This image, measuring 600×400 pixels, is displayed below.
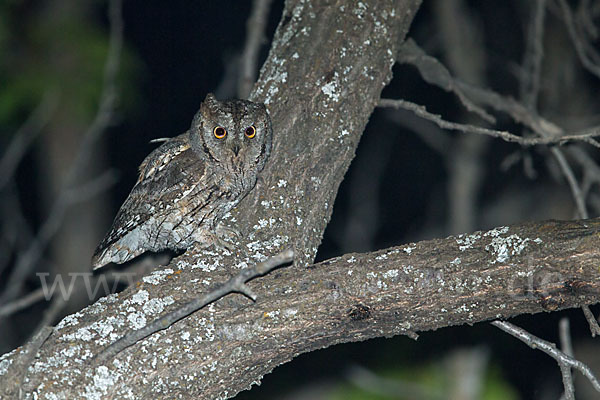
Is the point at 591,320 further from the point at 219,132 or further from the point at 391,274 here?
the point at 219,132

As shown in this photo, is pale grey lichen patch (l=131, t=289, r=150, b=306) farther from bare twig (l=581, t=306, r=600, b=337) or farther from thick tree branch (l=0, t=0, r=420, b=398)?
bare twig (l=581, t=306, r=600, b=337)

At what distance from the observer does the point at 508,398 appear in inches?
172

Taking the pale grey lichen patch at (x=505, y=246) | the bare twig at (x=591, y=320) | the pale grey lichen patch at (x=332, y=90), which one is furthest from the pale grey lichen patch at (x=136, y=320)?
the bare twig at (x=591, y=320)

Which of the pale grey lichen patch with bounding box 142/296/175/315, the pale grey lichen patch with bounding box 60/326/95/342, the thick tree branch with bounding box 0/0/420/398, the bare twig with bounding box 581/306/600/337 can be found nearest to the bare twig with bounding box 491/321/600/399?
the bare twig with bounding box 581/306/600/337

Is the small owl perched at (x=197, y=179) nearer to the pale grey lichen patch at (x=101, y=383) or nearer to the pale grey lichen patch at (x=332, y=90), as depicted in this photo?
the pale grey lichen patch at (x=332, y=90)

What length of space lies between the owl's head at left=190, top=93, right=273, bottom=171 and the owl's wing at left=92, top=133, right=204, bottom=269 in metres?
0.10

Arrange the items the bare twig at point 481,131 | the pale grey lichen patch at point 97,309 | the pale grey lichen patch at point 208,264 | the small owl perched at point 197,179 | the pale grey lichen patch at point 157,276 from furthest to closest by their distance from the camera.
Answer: the small owl perched at point 197,179, the bare twig at point 481,131, the pale grey lichen patch at point 208,264, the pale grey lichen patch at point 157,276, the pale grey lichen patch at point 97,309

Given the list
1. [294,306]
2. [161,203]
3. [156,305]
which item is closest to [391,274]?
[294,306]

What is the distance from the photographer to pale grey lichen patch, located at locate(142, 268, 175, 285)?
83.1 inches

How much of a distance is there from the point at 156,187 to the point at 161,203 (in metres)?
0.09

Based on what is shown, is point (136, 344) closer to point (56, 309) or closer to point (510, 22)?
point (56, 309)

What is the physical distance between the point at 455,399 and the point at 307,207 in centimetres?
255

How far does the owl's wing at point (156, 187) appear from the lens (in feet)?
9.81

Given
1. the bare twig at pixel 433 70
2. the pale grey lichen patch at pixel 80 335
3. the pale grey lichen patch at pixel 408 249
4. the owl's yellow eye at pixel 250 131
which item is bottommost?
the pale grey lichen patch at pixel 80 335
